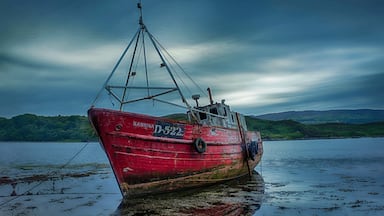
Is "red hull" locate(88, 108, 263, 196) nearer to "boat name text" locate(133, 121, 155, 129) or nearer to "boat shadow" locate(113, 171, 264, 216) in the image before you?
"boat name text" locate(133, 121, 155, 129)

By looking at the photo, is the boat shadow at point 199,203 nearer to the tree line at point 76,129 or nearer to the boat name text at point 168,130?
the boat name text at point 168,130

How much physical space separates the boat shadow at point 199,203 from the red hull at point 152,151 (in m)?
0.51

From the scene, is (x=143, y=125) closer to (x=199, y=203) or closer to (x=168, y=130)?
(x=168, y=130)

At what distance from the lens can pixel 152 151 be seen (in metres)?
13.6

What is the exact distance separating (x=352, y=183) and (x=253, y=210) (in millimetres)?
9903

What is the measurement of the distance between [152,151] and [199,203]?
9.53 ft

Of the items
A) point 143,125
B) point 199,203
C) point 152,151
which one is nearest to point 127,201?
point 152,151

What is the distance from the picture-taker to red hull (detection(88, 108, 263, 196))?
12.9 m

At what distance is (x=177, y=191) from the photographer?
15.0 metres

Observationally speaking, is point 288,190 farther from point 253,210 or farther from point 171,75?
point 171,75

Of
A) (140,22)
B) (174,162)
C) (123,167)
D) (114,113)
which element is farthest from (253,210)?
(140,22)

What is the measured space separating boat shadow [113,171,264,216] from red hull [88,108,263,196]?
51 centimetres

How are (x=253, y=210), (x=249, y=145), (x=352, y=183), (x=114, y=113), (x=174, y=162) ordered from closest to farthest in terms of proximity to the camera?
1. (x=253, y=210)
2. (x=114, y=113)
3. (x=174, y=162)
4. (x=352, y=183)
5. (x=249, y=145)

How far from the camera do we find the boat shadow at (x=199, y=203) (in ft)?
37.6
